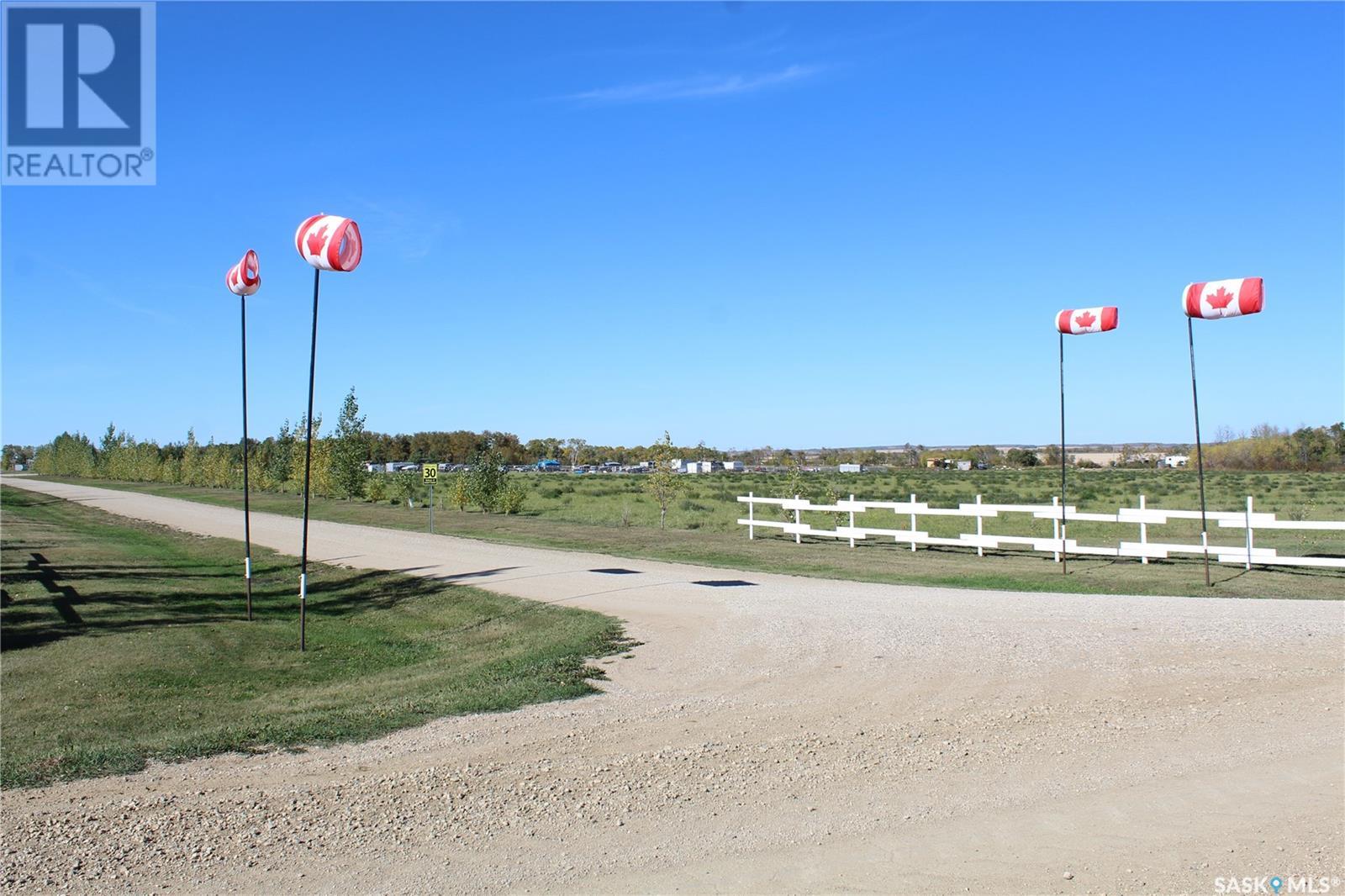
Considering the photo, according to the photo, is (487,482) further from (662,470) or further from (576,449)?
(576,449)

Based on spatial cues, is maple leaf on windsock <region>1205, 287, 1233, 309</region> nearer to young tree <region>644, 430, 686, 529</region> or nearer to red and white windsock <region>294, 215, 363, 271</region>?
red and white windsock <region>294, 215, 363, 271</region>

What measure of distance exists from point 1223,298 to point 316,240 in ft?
38.1

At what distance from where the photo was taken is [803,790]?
584 cm

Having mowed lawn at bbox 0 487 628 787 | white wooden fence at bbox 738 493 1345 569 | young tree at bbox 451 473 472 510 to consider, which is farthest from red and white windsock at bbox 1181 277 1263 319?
young tree at bbox 451 473 472 510

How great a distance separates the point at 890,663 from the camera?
29.9 ft

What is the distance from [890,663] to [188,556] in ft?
59.7

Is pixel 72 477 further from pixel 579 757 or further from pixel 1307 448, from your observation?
pixel 1307 448

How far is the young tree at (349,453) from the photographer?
43.3 m

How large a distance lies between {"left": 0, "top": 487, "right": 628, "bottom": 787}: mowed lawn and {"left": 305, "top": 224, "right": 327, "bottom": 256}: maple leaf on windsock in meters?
4.40

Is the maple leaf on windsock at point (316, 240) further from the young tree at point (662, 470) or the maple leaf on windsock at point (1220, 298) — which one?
the young tree at point (662, 470)

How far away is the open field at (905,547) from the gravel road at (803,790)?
598 centimetres

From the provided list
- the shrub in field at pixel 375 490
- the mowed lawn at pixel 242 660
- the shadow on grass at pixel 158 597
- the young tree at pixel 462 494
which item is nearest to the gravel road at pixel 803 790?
the mowed lawn at pixel 242 660

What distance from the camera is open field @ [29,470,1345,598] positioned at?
1556 centimetres

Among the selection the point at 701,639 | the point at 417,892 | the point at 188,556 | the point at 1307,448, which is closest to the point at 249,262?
the point at 701,639
